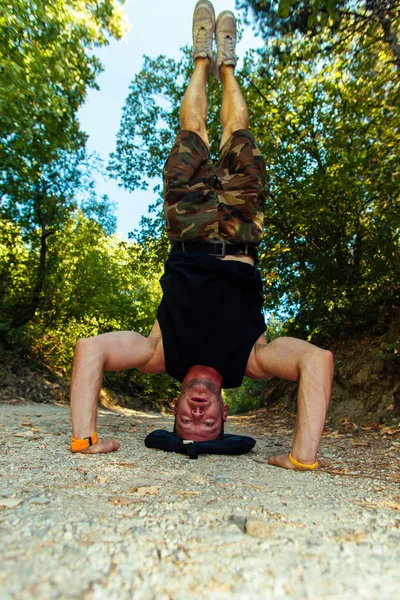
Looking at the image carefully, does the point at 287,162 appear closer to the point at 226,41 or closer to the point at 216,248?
the point at 226,41

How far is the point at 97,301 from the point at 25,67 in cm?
918

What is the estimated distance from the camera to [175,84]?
11.4 meters

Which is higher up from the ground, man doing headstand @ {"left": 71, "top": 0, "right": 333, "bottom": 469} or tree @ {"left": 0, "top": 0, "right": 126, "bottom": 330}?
tree @ {"left": 0, "top": 0, "right": 126, "bottom": 330}

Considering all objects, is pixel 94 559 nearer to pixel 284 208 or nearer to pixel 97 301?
pixel 284 208

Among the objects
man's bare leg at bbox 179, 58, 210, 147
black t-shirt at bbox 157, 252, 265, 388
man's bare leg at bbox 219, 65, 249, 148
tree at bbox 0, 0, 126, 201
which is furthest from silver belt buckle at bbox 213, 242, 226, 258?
tree at bbox 0, 0, 126, 201

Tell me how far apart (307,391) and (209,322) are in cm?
92

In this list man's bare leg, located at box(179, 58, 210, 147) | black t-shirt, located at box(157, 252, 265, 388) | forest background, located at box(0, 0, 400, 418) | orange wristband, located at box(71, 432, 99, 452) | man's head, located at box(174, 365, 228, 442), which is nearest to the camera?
orange wristband, located at box(71, 432, 99, 452)

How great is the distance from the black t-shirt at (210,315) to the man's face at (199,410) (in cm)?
15

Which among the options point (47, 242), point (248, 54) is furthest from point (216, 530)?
point (47, 242)

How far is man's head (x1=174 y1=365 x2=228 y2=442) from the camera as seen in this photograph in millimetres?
3090

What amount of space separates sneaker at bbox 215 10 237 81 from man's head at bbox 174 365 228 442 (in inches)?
145

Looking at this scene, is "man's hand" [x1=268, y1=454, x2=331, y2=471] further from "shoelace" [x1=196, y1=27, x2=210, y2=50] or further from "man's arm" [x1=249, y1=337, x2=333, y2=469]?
"shoelace" [x1=196, y1=27, x2=210, y2=50]

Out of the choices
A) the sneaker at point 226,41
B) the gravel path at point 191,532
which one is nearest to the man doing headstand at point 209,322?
the gravel path at point 191,532

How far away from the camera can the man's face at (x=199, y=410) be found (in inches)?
122
